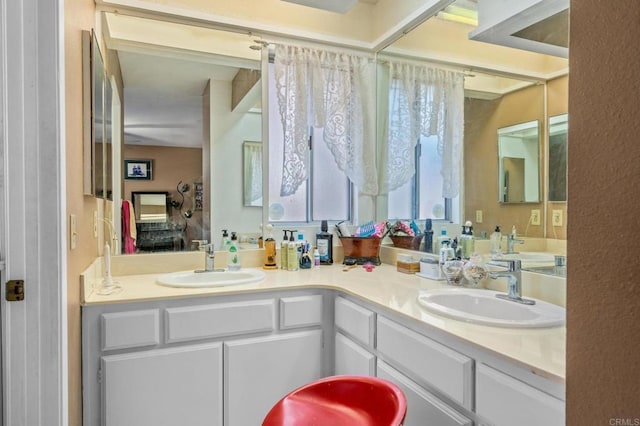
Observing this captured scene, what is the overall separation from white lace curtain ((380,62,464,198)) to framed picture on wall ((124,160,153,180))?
4.88 ft

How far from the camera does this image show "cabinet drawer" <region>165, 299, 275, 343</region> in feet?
5.67

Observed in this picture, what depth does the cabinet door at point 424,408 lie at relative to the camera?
1.22m

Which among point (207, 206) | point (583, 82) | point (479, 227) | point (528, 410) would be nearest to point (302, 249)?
point (207, 206)

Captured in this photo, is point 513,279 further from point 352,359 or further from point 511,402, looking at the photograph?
point 352,359

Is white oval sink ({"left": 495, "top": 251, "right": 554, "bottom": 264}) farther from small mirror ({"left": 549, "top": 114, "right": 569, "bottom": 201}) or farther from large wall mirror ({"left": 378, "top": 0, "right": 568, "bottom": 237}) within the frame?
small mirror ({"left": 549, "top": 114, "right": 569, "bottom": 201})

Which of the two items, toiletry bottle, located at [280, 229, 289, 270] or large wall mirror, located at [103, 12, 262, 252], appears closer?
large wall mirror, located at [103, 12, 262, 252]

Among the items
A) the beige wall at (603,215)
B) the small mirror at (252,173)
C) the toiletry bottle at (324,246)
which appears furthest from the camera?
the toiletry bottle at (324,246)

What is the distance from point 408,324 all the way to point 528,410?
51 centimetres

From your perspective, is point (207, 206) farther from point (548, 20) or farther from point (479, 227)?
point (548, 20)

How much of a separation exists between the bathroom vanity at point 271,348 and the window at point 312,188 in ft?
1.98

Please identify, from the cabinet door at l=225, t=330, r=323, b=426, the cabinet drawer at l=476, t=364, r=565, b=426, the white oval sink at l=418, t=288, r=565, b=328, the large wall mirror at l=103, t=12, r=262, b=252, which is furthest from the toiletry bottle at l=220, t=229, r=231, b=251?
the cabinet drawer at l=476, t=364, r=565, b=426

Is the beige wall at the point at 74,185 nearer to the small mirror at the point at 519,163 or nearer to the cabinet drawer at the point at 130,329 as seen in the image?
the cabinet drawer at the point at 130,329

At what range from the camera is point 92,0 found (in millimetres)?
1950

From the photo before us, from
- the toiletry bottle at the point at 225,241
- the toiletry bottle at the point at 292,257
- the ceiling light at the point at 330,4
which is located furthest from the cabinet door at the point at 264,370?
the ceiling light at the point at 330,4
